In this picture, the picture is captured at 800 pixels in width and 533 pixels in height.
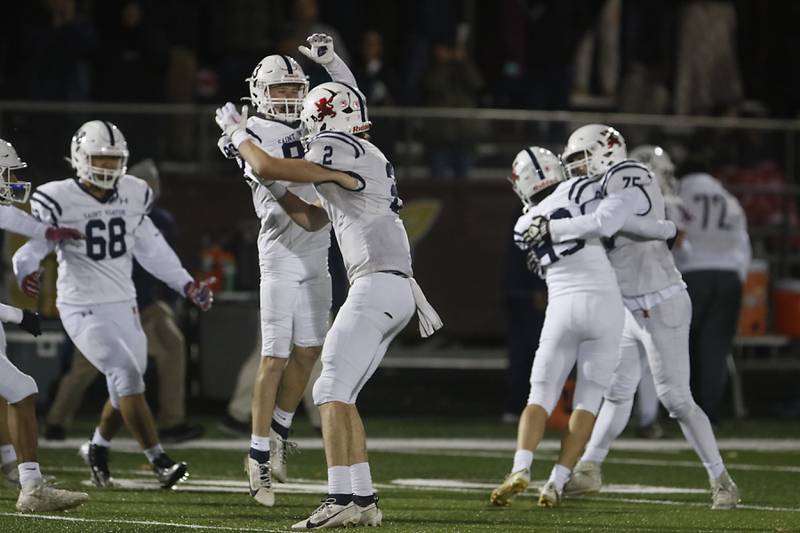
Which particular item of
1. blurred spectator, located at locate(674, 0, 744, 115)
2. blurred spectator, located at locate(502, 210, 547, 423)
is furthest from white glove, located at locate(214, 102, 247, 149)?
blurred spectator, located at locate(674, 0, 744, 115)

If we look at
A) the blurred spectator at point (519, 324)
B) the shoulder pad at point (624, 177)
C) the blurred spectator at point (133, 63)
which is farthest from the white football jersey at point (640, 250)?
the blurred spectator at point (133, 63)

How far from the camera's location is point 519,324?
12.9 m

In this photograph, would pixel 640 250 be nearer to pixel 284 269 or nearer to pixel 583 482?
pixel 583 482

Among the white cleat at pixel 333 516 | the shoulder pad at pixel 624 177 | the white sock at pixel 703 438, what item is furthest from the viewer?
the shoulder pad at pixel 624 177

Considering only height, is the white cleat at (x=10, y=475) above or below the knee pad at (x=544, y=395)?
below

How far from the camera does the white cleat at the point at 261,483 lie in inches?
317

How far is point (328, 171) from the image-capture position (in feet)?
23.8

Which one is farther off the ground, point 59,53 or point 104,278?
→ point 59,53

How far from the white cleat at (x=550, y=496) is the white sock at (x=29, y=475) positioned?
2.25 meters

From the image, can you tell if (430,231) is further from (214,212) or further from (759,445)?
(759,445)

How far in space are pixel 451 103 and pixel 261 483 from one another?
745 cm

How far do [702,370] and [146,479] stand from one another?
4659mm

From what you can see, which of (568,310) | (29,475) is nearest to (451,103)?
(568,310)

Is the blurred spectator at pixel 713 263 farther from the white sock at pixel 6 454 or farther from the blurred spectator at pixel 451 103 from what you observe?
the white sock at pixel 6 454
